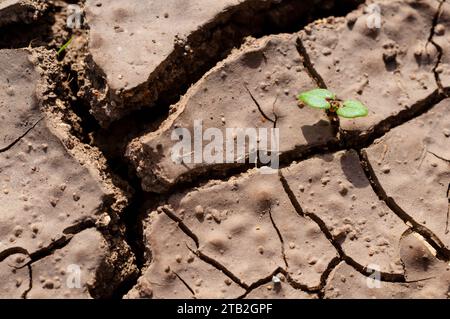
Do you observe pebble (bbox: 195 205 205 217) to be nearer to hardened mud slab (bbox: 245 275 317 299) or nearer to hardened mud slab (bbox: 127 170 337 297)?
hardened mud slab (bbox: 127 170 337 297)

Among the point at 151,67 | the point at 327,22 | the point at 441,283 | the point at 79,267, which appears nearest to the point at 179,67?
the point at 151,67

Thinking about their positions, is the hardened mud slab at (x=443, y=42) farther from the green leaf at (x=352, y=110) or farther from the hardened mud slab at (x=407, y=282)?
the hardened mud slab at (x=407, y=282)

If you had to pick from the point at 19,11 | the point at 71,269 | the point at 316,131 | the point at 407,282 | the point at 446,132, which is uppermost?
the point at 19,11

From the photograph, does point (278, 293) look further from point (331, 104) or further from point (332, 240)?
point (331, 104)

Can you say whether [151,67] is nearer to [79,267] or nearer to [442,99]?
[79,267]

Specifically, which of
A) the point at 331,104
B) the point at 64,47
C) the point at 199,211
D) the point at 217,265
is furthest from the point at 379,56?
the point at 64,47

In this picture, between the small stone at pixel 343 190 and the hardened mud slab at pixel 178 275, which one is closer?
the hardened mud slab at pixel 178 275

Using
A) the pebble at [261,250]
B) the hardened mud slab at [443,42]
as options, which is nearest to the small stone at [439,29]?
the hardened mud slab at [443,42]
